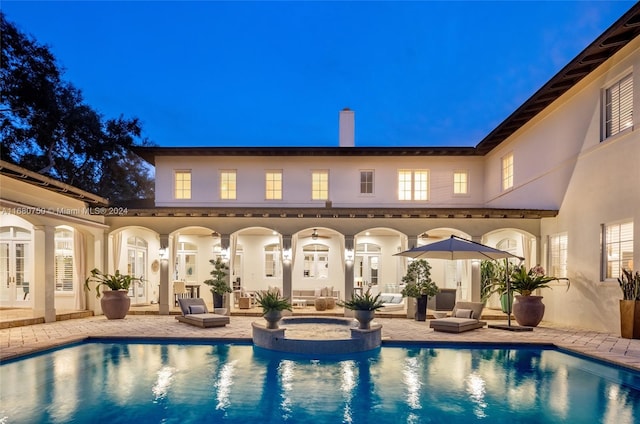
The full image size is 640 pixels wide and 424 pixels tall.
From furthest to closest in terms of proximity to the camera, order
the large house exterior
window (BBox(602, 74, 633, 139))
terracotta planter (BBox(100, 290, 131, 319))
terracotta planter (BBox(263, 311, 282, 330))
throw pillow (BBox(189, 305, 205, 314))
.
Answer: terracotta planter (BBox(100, 290, 131, 319)) < throw pillow (BBox(189, 305, 205, 314)) < the large house exterior < window (BBox(602, 74, 633, 139)) < terracotta planter (BBox(263, 311, 282, 330))

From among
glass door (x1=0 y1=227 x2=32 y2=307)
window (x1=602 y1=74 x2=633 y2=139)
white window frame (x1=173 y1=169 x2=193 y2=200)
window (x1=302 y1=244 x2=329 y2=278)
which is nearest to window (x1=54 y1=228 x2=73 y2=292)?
glass door (x1=0 y1=227 x2=32 y2=307)

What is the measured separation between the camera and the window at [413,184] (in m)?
17.8

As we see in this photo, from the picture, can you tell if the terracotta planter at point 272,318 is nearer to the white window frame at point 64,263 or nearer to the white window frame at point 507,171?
the white window frame at point 64,263

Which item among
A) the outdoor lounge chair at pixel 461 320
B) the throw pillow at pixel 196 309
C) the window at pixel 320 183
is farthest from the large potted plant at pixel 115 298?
the outdoor lounge chair at pixel 461 320

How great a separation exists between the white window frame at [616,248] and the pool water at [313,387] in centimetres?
317

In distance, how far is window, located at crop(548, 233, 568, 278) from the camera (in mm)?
13023

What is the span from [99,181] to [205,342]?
64.4ft

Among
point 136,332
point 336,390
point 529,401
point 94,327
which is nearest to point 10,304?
point 94,327

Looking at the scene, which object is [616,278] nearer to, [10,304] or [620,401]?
[620,401]

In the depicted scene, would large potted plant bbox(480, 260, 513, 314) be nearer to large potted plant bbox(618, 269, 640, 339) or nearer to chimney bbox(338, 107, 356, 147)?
large potted plant bbox(618, 269, 640, 339)

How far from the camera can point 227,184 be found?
17844mm

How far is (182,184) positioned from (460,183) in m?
11.9

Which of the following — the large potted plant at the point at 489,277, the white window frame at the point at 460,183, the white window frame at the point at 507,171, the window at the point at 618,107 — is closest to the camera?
the window at the point at 618,107

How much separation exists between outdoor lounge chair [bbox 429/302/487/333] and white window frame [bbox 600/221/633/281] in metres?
3.38
